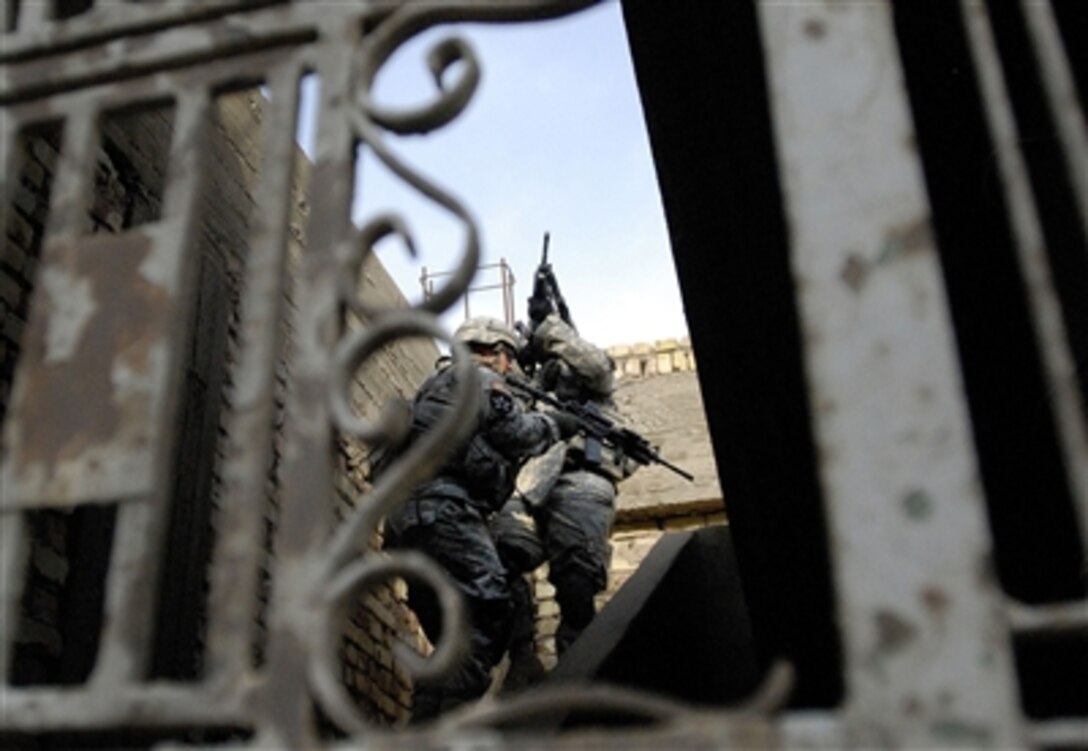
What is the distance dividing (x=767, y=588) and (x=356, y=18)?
8.72 feet

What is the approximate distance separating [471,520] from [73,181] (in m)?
3.52

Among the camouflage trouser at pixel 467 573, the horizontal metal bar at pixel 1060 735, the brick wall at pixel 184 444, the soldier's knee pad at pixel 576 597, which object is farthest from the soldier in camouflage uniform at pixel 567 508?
the horizontal metal bar at pixel 1060 735

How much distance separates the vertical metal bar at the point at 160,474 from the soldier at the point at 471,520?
3.08 m

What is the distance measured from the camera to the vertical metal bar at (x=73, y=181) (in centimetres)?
128

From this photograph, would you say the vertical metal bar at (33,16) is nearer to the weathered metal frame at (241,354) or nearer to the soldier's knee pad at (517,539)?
the weathered metal frame at (241,354)

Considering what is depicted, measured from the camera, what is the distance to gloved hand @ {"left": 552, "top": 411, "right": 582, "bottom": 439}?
19.4 ft

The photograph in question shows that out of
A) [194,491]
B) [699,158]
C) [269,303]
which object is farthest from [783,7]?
[194,491]

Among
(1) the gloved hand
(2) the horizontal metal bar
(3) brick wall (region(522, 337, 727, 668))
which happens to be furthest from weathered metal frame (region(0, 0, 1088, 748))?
(3) brick wall (region(522, 337, 727, 668))

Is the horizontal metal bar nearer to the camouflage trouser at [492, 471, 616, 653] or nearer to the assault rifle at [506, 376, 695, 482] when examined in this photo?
the camouflage trouser at [492, 471, 616, 653]

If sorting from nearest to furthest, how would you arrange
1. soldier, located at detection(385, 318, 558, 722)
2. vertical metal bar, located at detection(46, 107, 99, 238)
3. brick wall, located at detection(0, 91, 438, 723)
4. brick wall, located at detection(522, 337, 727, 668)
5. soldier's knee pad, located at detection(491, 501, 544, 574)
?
vertical metal bar, located at detection(46, 107, 99, 238)
brick wall, located at detection(0, 91, 438, 723)
soldier, located at detection(385, 318, 558, 722)
soldier's knee pad, located at detection(491, 501, 544, 574)
brick wall, located at detection(522, 337, 727, 668)

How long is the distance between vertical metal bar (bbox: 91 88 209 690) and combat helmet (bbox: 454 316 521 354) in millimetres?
4387

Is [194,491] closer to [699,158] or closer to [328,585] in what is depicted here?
[699,158]

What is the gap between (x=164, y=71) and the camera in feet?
4.36

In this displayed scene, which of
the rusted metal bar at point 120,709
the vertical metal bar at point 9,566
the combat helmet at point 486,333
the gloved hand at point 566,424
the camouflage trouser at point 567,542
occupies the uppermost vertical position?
the combat helmet at point 486,333
